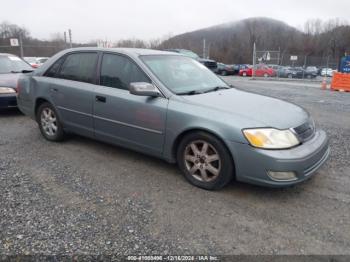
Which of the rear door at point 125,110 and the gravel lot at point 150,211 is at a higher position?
the rear door at point 125,110

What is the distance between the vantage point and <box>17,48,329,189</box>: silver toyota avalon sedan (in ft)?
9.95

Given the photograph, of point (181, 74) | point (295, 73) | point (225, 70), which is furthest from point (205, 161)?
point (225, 70)

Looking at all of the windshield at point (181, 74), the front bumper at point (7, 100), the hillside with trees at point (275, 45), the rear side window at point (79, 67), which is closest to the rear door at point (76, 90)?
the rear side window at point (79, 67)

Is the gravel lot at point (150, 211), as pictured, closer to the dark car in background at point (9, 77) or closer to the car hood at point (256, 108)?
the car hood at point (256, 108)

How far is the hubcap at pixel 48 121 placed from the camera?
493 cm

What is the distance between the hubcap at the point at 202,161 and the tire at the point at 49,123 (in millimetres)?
2422

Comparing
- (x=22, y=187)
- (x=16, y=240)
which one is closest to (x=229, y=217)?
(x=16, y=240)

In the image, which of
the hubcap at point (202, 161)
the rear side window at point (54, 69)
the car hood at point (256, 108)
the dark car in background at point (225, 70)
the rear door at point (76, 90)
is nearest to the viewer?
the car hood at point (256, 108)

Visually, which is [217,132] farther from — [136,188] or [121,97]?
[121,97]

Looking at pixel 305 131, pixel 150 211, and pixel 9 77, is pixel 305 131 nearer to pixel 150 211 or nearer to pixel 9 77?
pixel 150 211

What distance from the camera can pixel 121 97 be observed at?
3.90 meters

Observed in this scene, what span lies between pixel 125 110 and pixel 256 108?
63.0 inches

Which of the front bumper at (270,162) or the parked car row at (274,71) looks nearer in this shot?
the front bumper at (270,162)

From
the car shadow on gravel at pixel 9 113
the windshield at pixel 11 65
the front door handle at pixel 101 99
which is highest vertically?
the windshield at pixel 11 65
